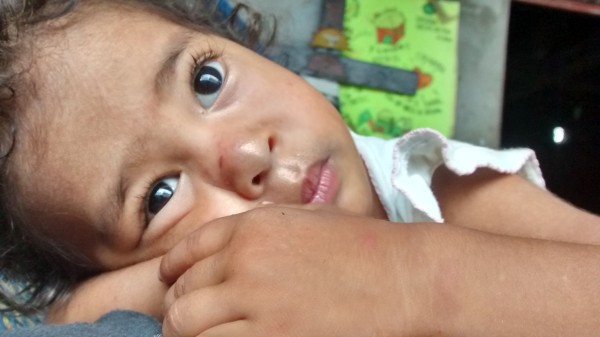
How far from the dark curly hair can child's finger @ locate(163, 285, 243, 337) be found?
0.31 metres

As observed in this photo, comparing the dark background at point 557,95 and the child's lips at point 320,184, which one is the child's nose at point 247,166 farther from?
the dark background at point 557,95

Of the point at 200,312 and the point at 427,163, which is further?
the point at 427,163

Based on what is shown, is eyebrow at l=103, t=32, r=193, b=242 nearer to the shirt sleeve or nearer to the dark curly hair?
the dark curly hair

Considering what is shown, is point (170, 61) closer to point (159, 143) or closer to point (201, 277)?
point (159, 143)

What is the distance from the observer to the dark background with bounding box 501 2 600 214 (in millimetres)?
1176

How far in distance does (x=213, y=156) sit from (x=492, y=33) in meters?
0.78

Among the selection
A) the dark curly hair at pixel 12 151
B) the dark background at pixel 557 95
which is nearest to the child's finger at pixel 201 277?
the dark curly hair at pixel 12 151

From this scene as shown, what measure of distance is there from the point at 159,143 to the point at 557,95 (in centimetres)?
87

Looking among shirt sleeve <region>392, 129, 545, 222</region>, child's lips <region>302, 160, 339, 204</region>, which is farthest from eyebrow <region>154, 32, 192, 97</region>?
shirt sleeve <region>392, 129, 545, 222</region>

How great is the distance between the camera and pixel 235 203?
2.01 ft

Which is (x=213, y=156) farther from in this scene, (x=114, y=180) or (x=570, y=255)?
(x=570, y=255)

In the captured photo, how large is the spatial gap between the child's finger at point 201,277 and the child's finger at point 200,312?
1cm

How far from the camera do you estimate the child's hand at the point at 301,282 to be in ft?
1.38

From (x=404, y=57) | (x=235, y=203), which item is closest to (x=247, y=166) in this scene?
(x=235, y=203)
